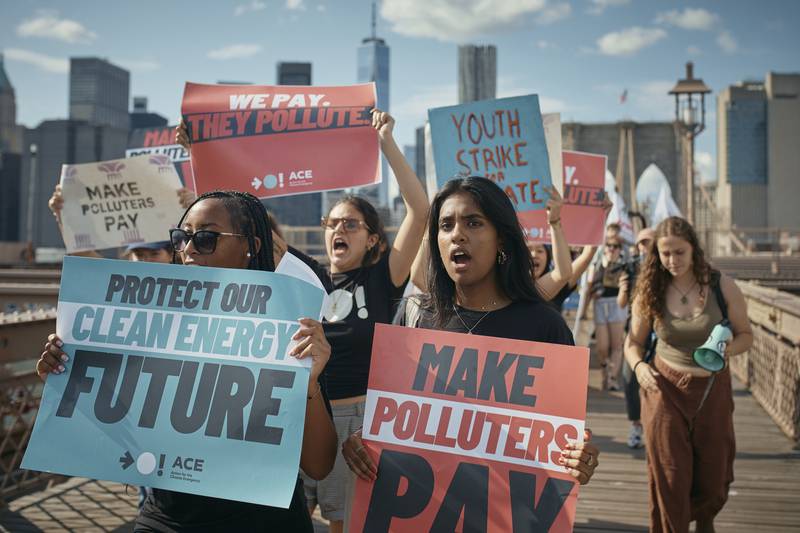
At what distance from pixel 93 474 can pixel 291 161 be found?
2.71 metres

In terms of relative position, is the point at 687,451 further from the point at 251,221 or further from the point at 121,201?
the point at 121,201

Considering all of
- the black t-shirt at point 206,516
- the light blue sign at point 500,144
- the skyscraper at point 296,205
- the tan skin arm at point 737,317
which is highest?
the skyscraper at point 296,205

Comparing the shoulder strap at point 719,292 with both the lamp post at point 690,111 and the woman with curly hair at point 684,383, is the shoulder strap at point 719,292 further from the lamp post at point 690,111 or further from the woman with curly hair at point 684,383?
the lamp post at point 690,111

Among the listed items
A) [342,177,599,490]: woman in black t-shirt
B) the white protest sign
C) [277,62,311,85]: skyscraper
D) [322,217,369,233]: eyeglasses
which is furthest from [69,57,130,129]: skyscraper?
[342,177,599,490]: woman in black t-shirt

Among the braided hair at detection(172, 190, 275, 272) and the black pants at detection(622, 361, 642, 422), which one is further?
the black pants at detection(622, 361, 642, 422)

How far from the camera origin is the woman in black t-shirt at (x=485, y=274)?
2260 mm

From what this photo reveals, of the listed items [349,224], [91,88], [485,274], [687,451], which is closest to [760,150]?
[687,451]

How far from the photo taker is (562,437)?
6.81ft

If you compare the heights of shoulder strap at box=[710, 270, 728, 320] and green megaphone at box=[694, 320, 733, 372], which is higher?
shoulder strap at box=[710, 270, 728, 320]

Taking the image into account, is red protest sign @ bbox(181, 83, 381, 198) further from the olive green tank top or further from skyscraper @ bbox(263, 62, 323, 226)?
skyscraper @ bbox(263, 62, 323, 226)

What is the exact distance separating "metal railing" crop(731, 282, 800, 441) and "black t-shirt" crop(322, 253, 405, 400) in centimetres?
452

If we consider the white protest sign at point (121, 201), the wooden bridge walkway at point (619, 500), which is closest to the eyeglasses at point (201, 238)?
the wooden bridge walkway at point (619, 500)

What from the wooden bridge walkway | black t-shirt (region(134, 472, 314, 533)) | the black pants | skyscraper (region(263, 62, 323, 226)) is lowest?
the wooden bridge walkway

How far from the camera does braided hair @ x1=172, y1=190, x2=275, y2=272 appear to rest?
2244 millimetres
